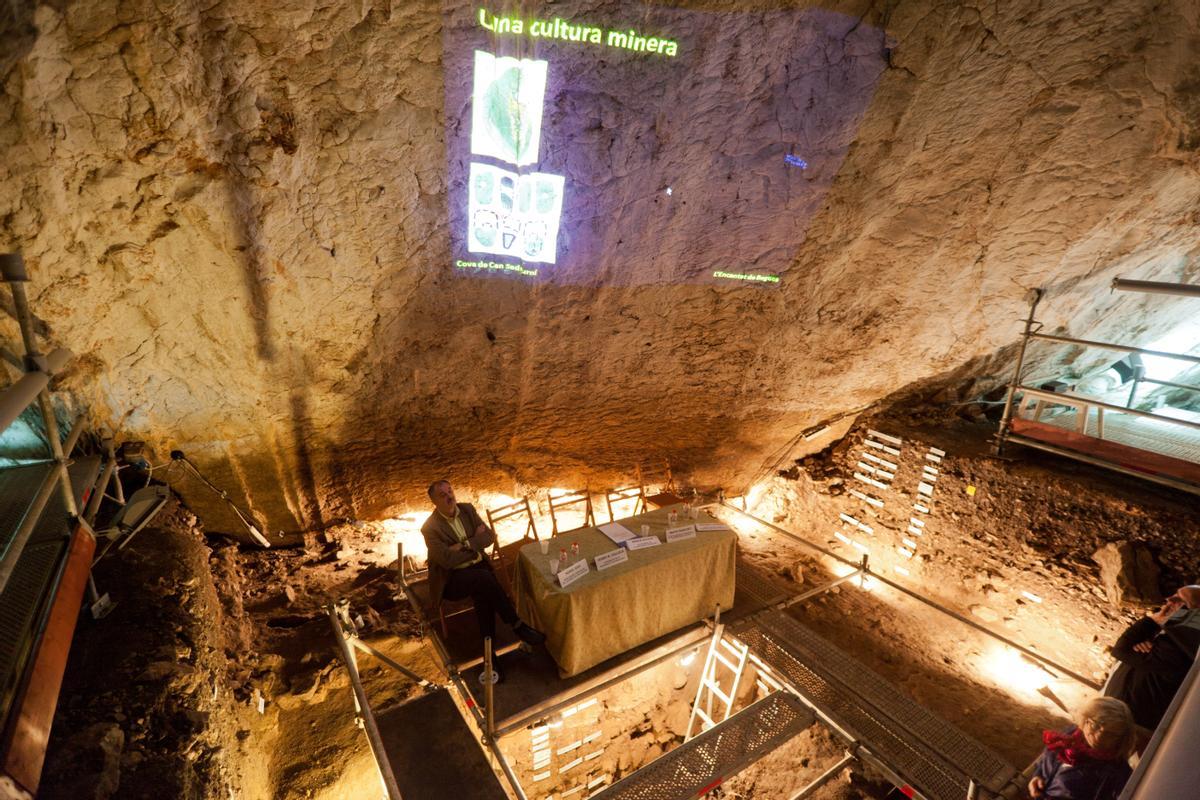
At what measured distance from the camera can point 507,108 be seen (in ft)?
12.0

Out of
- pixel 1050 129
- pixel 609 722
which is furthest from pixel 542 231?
pixel 609 722

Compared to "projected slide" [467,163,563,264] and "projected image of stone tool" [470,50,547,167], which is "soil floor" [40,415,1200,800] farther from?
"projected image of stone tool" [470,50,547,167]

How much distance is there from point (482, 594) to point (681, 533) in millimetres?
1759

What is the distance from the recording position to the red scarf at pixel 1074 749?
2758 mm

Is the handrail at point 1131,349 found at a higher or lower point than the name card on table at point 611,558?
higher

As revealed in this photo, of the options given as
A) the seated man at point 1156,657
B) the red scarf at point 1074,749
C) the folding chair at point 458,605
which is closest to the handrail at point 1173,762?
the red scarf at point 1074,749

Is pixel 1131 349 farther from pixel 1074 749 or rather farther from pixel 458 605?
pixel 458 605

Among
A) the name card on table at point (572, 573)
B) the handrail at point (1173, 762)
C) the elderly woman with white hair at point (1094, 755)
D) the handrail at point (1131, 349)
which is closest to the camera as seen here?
the handrail at point (1173, 762)

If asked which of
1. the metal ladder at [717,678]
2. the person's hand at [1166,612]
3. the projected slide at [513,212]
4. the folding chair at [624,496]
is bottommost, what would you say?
the metal ladder at [717,678]

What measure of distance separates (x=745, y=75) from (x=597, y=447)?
4.53 metres

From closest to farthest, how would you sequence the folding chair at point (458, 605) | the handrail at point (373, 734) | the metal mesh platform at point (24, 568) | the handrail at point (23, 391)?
the handrail at point (23, 391) < the metal mesh platform at point (24, 568) < the handrail at point (373, 734) < the folding chair at point (458, 605)

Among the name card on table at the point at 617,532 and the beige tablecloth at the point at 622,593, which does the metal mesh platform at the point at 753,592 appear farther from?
the name card on table at the point at 617,532

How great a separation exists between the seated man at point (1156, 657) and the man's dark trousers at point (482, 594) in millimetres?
4274

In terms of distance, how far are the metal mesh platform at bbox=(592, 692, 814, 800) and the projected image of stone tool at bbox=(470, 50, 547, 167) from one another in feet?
14.3
